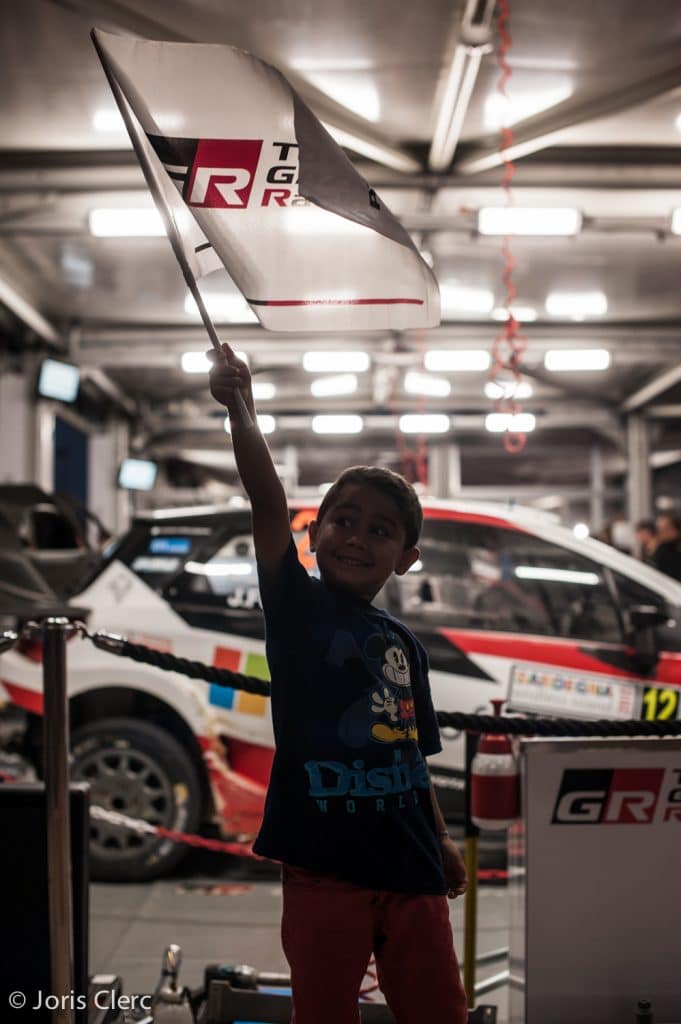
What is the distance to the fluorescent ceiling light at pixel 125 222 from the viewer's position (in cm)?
719

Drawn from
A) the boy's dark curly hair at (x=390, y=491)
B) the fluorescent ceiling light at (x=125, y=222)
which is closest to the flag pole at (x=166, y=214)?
the boy's dark curly hair at (x=390, y=491)

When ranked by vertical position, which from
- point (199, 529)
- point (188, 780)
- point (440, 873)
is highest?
point (199, 529)

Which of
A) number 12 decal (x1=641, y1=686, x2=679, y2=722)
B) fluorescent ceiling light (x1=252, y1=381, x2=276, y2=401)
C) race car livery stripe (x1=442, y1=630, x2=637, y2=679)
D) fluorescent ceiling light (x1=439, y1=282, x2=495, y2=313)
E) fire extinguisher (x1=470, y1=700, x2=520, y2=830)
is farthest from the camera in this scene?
fluorescent ceiling light (x1=252, y1=381, x2=276, y2=401)

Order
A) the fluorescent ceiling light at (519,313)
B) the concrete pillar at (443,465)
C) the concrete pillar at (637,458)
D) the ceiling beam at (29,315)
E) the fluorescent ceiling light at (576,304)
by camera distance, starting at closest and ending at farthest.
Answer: the ceiling beam at (29,315)
the fluorescent ceiling light at (576,304)
the fluorescent ceiling light at (519,313)
the concrete pillar at (637,458)
the concrete pillar at (443,465)

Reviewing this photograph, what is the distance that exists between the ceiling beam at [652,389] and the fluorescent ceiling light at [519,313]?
2733 mm

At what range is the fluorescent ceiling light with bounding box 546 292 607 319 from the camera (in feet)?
35.1

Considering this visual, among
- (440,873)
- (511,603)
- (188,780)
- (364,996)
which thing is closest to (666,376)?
(511,603)

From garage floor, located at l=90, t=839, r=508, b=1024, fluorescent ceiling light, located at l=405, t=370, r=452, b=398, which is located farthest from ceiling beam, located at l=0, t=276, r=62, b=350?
garage floor, located at l=90, t=839, r=508, b=1024

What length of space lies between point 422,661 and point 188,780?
2.61 m

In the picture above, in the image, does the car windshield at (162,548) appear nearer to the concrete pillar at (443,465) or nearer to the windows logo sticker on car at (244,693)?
Answer: the windows logo sticker on car at (244,693)

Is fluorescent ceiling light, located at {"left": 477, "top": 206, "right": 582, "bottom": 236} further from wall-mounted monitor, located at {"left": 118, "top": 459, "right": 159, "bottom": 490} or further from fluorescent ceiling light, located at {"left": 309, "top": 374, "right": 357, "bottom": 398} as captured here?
wall-mounted monitor, located at {"left": 118, "top": 459, "right": 159, "bottom": 490}

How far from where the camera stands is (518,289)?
1038 cm

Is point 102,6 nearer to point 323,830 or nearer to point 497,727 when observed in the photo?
point 497,727

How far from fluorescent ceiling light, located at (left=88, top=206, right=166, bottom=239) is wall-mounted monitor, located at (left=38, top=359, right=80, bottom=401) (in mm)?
3586
